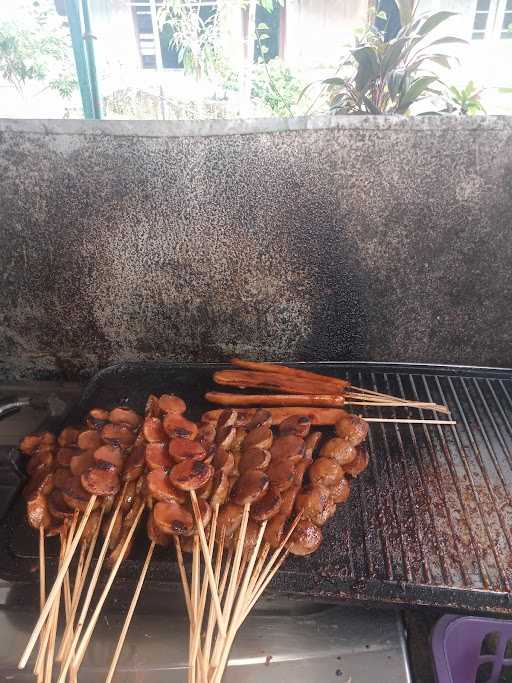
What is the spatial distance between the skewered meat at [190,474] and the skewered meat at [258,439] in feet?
1.02

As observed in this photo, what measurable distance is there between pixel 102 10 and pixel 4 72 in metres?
1.75

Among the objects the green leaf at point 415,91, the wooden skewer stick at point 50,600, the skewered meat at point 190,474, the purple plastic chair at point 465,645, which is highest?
the green leaf at point 415,91

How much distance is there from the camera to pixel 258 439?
7.07 ft

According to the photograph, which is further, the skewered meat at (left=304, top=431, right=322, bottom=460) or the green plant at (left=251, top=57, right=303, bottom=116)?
the green plant at (left=251, top=57, right=303, bottom=116)

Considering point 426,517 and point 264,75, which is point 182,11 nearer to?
point 264,75

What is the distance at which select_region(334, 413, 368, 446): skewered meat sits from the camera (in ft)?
7.39

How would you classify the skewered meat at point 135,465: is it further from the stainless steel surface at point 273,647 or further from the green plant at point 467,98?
the green plant at point 467,98

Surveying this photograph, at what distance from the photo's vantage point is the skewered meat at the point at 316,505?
6.33 ft

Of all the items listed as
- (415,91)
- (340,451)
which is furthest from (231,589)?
(415,91)

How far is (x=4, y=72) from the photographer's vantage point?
6.95 metres

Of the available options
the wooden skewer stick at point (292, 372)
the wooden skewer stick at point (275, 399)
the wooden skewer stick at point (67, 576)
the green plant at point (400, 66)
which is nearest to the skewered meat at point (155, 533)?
the wooden skewer stick at point (67, 576)

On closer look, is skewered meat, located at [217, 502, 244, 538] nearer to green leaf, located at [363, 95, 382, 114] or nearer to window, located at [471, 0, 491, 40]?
green leaf, located at [363, 95, 382, 114]

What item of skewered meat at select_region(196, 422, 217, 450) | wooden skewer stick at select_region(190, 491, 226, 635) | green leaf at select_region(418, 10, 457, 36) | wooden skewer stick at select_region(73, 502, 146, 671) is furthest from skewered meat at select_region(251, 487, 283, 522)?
green leaf at select_region(418, 10, 457, 36)

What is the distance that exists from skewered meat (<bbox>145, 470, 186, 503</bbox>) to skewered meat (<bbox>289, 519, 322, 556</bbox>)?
470mm
